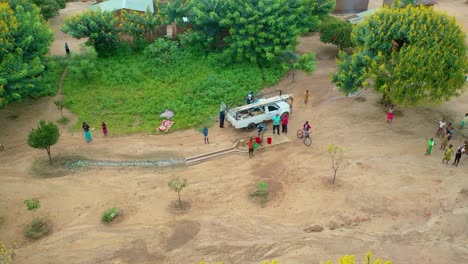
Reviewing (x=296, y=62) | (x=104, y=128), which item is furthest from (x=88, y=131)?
(x=296, y=62)

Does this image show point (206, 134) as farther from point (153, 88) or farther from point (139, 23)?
point (139, 23)

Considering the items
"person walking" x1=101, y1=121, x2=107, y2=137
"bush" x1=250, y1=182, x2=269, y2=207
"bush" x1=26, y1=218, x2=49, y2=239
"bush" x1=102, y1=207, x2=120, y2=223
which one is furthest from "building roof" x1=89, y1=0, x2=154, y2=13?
"bush" x1=250, y1=182, x2=269, y2=207

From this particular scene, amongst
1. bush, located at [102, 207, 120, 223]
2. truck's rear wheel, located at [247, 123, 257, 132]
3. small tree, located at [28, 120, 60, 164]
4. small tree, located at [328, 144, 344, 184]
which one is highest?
small tree, located at [28, 120, 60, 164]

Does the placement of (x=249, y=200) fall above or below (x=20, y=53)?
below

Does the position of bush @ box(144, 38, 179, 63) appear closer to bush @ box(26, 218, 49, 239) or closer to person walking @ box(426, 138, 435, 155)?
bush @ box(26, 218, 49, 239)

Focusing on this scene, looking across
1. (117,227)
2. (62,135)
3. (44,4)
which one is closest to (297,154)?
(117,227)

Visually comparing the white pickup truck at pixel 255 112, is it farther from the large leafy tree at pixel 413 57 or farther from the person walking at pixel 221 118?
the large leafy tree at pixel 413 57

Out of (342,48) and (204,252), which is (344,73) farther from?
(204,252)
